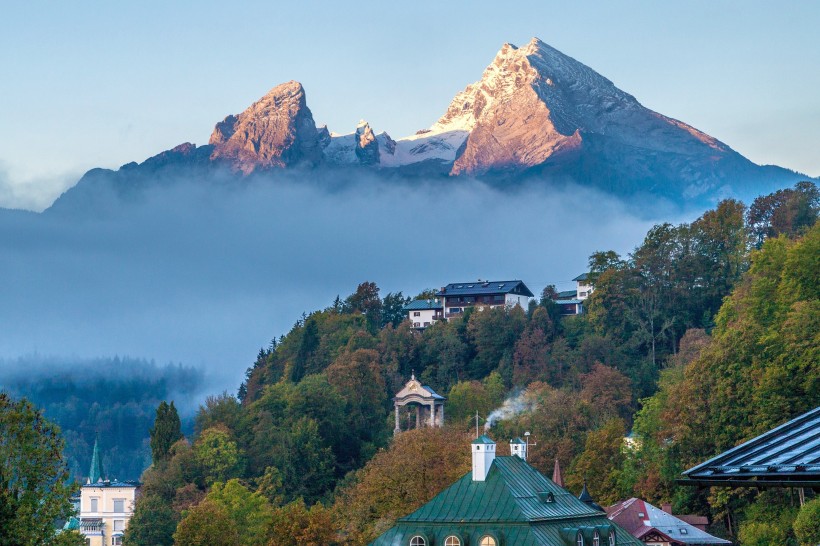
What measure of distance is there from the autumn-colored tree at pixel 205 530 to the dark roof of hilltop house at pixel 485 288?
218 feet

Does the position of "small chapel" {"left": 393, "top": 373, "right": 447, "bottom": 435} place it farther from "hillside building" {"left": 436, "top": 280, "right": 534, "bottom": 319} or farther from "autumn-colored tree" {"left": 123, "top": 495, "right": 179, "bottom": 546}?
"autumn-colored tree" {"left": 123, "top": 495, "right": 179, "bottom": 546}

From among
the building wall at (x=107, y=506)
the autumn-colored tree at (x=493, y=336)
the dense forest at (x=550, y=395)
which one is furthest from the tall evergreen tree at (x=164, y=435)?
the autumn-colored tree at (x=493, y=336)

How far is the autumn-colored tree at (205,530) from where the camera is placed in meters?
87.1

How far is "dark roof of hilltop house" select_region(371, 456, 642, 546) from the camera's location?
75250 millimetres

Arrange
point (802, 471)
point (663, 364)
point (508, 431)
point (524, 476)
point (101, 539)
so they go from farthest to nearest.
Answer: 1. point (101, 539)
2. point (663, 364)
3. point (508, 431)
4. point (524, 476)
5. point (802, 471)

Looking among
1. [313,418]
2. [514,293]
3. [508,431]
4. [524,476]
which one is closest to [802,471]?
[524,476]

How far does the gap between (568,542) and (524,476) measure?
7.74m

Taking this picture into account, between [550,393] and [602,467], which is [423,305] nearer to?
[550,393]

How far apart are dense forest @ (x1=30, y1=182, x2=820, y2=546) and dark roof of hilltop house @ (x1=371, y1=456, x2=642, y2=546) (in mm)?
6916

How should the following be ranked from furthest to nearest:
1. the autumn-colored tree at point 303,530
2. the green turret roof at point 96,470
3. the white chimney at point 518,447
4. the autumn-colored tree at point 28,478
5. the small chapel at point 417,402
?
the green turret roof at point 96,470 < the small chapel at point 417,402 < the white chimney at point 518,447 < the autumn-colored tree at point 303,530 < the autumn-colored tree at point 28,478

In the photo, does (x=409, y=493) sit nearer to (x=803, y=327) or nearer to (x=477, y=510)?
(x=477, y=510)

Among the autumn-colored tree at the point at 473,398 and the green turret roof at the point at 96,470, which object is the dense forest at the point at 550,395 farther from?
the green turret roof at the point at 96,470

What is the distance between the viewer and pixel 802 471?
40.4 feet

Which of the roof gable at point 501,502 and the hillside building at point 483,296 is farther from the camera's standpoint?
the hillside building at point 483,296
